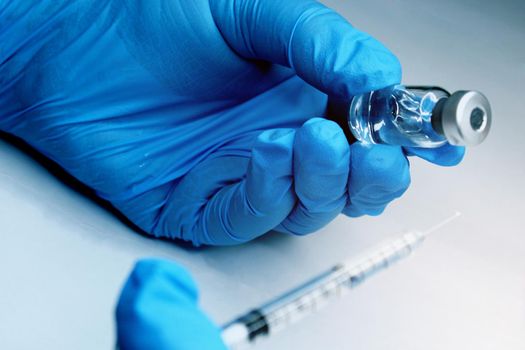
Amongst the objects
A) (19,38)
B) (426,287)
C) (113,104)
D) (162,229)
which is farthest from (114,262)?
(426,287)

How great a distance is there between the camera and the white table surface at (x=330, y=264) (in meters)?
1.16

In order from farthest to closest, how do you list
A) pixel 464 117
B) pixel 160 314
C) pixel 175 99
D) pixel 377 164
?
pixel 175 99 → pixel 377 164 → pixel 464 117 → pixel 160 314

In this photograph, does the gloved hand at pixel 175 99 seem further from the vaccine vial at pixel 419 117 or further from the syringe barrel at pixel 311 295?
the syringe barrel at pixel 311 295

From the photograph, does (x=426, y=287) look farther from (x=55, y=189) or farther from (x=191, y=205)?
(x=55, y=189)

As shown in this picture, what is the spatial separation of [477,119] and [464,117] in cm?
3

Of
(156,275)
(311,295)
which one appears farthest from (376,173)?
(156,275)

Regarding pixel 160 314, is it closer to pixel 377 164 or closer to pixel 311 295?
pixel 311 295

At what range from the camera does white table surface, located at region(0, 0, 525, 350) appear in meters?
1.16

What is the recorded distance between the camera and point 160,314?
620 millimetres

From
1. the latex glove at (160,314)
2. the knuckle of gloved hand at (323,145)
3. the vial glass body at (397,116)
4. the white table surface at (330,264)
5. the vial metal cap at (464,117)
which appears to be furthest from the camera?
the white table surface at (330,264)

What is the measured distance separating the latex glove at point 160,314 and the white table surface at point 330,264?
52cm

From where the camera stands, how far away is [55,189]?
1.34m

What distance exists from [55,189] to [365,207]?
0.60 m

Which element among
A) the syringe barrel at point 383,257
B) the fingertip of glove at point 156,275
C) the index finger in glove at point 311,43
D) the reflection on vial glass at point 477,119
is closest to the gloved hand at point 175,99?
the index finger in glove at point 311,43
